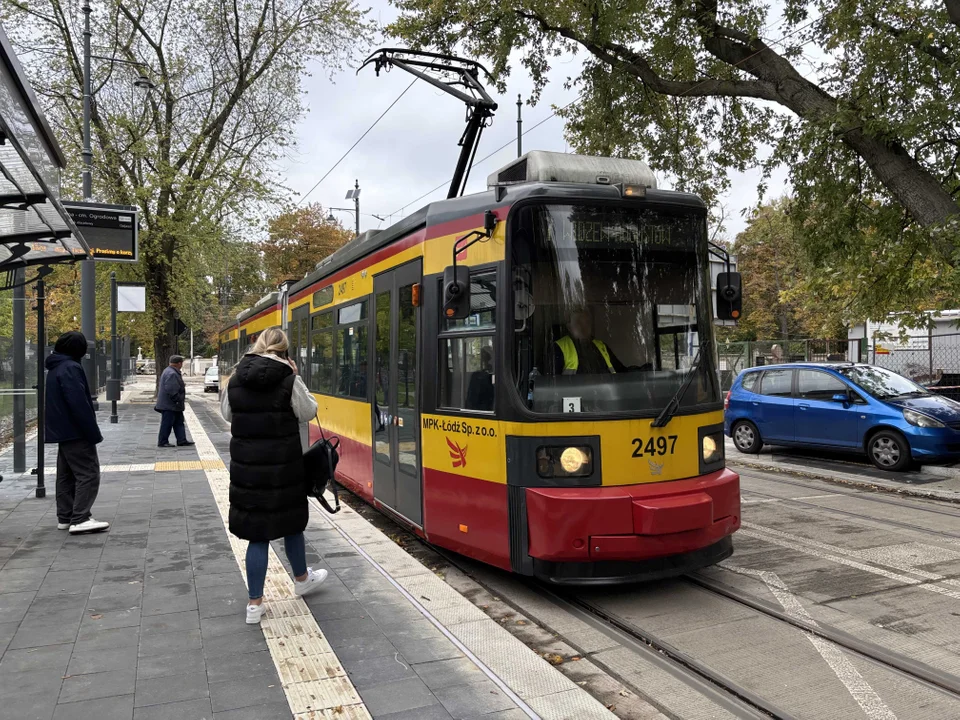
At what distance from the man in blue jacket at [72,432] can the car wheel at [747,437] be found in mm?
10309

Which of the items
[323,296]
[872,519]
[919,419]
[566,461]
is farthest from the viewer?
[919,419]

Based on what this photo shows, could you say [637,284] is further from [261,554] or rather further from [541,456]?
[261,554]

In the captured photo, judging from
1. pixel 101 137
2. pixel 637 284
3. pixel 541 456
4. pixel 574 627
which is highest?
pixel 101 137

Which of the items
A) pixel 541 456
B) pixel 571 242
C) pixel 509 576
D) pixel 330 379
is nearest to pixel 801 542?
pixel 509 576

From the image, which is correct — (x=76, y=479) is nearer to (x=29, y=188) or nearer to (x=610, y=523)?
(x=29, y=188)

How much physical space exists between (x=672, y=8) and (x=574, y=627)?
37.1 ft

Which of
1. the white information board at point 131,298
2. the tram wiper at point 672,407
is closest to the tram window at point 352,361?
the tram wiper at point 672,407

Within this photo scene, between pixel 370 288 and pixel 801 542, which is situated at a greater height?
pixel 370 288

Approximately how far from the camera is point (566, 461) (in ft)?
16.4

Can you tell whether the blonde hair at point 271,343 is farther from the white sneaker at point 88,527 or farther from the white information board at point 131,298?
the white information board at point 131,298

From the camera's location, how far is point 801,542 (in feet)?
22.7

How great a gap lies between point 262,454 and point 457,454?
64.0 inches

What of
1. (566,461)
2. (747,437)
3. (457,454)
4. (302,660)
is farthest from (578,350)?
(747,437)

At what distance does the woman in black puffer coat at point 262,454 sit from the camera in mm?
4496
